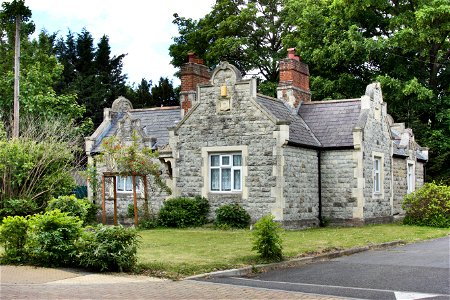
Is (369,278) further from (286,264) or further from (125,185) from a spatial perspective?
(125,185)

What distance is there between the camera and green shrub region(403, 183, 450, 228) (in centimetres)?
2719

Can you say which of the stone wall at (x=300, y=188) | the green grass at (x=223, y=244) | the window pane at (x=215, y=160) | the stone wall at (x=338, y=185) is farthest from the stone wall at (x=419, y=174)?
the window pane at (x=215, y=160)

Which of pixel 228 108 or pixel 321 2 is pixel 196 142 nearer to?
pixel 228 108

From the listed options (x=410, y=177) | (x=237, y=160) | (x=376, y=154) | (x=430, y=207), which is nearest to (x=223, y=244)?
(x=237, y=160)

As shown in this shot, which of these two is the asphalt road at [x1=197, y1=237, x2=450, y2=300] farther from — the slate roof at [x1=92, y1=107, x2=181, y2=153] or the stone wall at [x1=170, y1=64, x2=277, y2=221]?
the slate roof at [x1=92, y1=107, x2=181, y2=153]

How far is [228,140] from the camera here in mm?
25094

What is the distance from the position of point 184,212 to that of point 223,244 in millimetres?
7152

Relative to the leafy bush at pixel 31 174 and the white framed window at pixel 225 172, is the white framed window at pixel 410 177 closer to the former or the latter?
the white framed window at pixel 225 172

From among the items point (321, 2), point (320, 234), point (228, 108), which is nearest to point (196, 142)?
point (228, 108)

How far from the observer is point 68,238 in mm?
13445

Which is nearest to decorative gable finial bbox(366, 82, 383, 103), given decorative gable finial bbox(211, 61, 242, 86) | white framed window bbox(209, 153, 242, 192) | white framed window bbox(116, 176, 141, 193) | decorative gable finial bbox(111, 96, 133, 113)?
decorative gable finial bbox(211, 61, 242, 86)

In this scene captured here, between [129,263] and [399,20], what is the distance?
29231 mm

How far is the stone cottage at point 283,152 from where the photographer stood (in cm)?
2428

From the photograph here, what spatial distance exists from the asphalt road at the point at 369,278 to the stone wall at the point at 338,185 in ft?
30.9
